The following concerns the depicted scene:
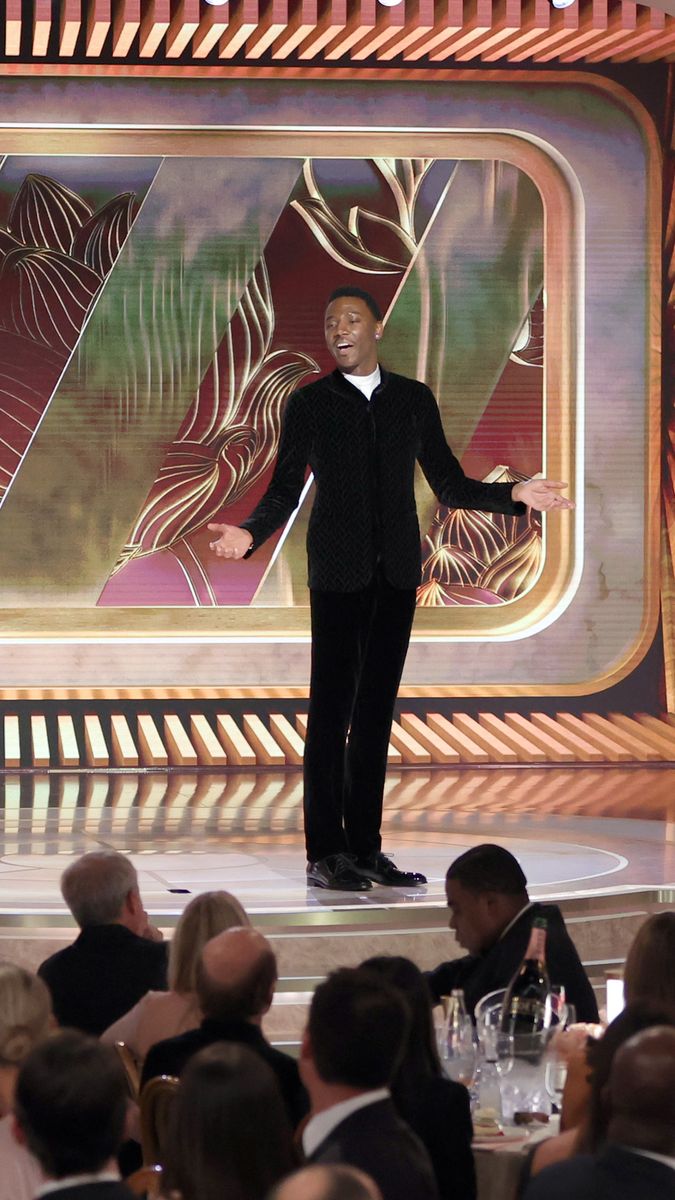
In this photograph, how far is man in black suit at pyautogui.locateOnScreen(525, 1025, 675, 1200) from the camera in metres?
1.77

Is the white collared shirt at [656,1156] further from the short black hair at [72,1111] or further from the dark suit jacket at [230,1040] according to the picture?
the dark suit jacket at [230,1040]

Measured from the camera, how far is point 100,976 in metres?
3.06

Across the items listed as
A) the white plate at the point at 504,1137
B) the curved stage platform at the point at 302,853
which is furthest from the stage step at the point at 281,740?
the white plate at the point at 504,1137

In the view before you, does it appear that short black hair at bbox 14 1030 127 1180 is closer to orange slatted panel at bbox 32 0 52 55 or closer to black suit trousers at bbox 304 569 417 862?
black suit trousers at bbox 304 569 417 862

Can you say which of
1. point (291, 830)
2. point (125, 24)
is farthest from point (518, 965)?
→ point (125, 24)

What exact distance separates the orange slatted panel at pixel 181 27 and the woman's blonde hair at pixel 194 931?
6.20 m

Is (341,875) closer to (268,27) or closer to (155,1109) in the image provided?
(155,1109)

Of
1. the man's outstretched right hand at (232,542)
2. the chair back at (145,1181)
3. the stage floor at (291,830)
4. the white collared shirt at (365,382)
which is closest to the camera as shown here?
the chair back at (145,1181)

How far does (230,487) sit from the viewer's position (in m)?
8.71

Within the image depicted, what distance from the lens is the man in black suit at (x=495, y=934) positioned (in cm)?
306

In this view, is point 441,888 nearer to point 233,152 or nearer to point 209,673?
point 209,673

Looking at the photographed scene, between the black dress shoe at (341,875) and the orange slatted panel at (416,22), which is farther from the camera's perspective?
the orange slatted panel at (416,22)

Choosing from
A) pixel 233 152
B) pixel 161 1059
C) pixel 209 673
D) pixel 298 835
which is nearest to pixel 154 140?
pixel 233 152

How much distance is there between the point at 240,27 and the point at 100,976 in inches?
241
